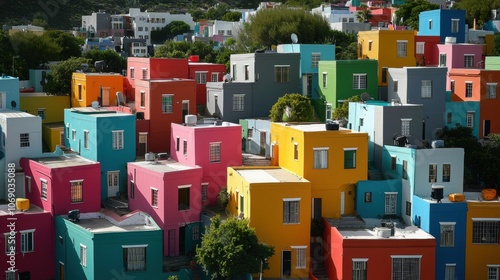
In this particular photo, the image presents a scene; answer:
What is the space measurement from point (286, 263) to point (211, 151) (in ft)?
22.6

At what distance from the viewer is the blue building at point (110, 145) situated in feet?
138

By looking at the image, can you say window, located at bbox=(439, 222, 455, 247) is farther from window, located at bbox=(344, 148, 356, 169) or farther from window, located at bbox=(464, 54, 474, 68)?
window, located at bbox=(464, 54, 474, 68)

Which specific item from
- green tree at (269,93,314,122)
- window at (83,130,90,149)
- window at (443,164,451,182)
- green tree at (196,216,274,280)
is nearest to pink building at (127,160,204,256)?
green tree at (196,216,274,280)

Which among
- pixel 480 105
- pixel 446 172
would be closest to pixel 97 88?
pixel 480 105

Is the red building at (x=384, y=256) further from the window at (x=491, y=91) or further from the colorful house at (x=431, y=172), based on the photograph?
the window at (x=491, y=91)

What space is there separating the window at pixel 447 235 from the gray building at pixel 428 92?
879cm

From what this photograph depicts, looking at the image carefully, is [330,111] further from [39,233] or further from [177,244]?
[39,233]

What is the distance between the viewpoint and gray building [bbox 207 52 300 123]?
159 ft

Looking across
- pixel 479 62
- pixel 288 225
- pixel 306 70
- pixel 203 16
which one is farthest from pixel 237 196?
pixel 203 16

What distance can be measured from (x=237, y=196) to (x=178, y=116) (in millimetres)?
9385

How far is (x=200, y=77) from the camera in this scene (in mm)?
52469

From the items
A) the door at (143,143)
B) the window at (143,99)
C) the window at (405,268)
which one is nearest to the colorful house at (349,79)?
the window at (143,99)

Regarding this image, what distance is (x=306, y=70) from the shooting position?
52406mm

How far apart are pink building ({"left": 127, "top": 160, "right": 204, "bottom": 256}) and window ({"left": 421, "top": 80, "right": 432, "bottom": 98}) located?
1278 centimetres
